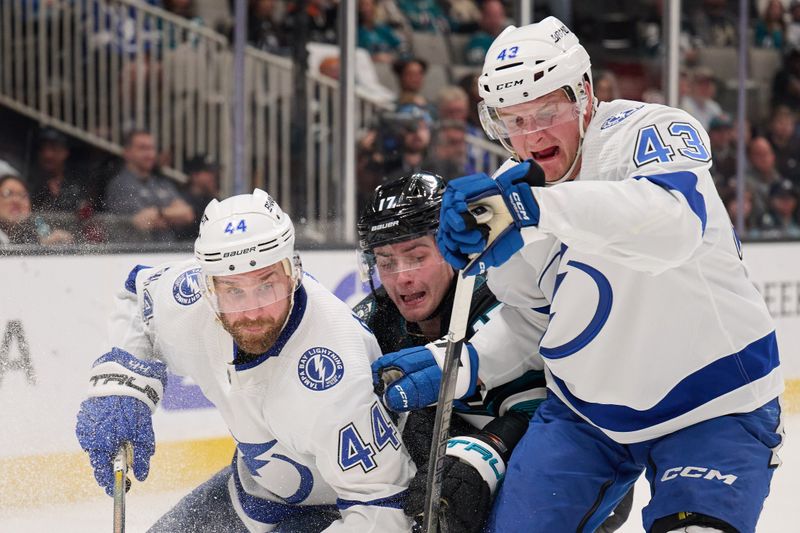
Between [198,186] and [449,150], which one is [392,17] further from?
[198,186]

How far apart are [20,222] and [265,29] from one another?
179cm

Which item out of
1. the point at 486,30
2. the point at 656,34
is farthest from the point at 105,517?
the point at 656,34

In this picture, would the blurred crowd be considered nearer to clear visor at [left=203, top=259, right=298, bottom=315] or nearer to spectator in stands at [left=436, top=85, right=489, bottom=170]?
spectator in stands at [left=436, top=85, right=489, bottom=170]

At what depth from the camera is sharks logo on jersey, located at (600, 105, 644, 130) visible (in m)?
2.05

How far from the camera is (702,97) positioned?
20.2ft

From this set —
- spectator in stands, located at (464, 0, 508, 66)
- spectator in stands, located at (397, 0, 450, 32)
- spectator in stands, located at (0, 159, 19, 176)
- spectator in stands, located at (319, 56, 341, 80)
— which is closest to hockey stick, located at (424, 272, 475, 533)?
spectator in stands, located at (0, 159, 19, 176)

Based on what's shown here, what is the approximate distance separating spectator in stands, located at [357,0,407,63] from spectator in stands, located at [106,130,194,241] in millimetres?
1385

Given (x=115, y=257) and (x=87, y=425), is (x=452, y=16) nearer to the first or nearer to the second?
(x=115, y=257)

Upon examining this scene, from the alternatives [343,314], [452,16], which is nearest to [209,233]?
[343,314]

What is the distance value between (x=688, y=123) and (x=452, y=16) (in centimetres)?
447

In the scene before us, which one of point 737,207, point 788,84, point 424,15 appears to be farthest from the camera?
point 788,84

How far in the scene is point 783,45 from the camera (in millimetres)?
6727

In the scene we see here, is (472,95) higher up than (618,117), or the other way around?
(618,117)

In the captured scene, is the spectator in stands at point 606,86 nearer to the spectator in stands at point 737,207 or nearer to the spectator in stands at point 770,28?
the spectator in stands at point 737,207
